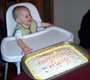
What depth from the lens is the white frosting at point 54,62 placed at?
0.59 metres

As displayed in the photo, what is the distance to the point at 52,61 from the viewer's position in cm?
64

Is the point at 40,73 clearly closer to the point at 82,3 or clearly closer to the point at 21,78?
the point at 21,78

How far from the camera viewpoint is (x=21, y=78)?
22.3 inches

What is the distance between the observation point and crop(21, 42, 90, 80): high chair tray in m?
0.57

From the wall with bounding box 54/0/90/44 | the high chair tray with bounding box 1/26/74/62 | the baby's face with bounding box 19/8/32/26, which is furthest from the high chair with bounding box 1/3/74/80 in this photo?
the wall with bounding box 54/0/90/44

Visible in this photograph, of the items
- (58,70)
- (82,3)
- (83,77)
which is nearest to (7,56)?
(58,70)

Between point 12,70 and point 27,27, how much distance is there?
32.8 inches

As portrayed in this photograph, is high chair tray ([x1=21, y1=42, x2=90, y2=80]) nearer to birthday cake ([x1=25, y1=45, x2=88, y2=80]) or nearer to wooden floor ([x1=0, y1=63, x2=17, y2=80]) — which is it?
birthday cake ([x1=25, y1=45, x2=88, y2=80])

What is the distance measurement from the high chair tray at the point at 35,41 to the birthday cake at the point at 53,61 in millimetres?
151

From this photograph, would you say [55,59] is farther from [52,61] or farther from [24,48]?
[24,48]

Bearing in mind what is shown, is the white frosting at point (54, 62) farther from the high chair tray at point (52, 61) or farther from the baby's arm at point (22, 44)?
the baby's arm at point (22, 44)

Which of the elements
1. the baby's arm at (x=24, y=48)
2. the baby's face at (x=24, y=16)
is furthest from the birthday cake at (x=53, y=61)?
the baby's face at (x=24, y=16)

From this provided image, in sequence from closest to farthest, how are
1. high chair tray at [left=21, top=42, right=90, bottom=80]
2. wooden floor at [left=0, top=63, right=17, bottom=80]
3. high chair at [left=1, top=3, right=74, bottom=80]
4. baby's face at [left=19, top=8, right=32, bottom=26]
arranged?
1. high chair tray at [left=21, top=42, right=90, bottom=80]
2. high chair at [left=1, top=3, right=74, bottom=80]
3. baby's face at [left=19, top=8, right=32, bottom=26]
4. wooden floor at [left=0, top=63, right=17, bottom=80]

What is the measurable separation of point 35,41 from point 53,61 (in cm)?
37
